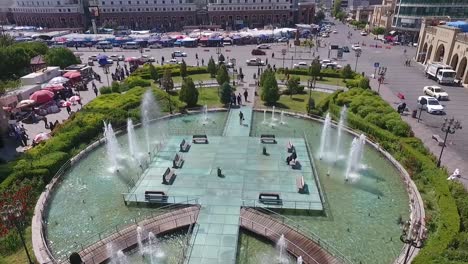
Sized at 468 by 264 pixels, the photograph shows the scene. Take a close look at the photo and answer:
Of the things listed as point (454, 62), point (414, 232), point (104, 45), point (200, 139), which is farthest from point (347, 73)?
point (104, 45)

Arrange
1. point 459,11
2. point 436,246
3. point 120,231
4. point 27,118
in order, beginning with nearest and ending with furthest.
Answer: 1. point 436,246
2. point 120,231
3. point 27,118
4. point 459,11

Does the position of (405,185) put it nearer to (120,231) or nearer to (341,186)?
(341,186)

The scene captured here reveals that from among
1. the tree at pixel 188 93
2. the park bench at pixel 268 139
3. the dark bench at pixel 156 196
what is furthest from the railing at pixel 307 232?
the tree at pixel 188 93

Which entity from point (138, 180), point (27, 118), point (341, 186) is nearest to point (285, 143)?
point (341, 186)

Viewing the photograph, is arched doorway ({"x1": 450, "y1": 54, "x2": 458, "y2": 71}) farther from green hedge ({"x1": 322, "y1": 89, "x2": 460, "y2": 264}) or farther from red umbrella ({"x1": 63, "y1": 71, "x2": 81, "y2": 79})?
red umbrella ({"x1": 63, "y1": 71, "x2": 81, "y2": 79})

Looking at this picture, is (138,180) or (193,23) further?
(193,23)

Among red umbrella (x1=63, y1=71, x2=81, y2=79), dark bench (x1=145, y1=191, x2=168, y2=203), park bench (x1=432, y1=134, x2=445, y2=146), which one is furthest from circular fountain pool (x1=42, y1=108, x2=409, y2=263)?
red umbrella (x1=63, y1=71, x2=81, y2=79)

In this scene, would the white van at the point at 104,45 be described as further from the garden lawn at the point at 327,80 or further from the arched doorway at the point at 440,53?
the arched doorway at the point at 440,53
